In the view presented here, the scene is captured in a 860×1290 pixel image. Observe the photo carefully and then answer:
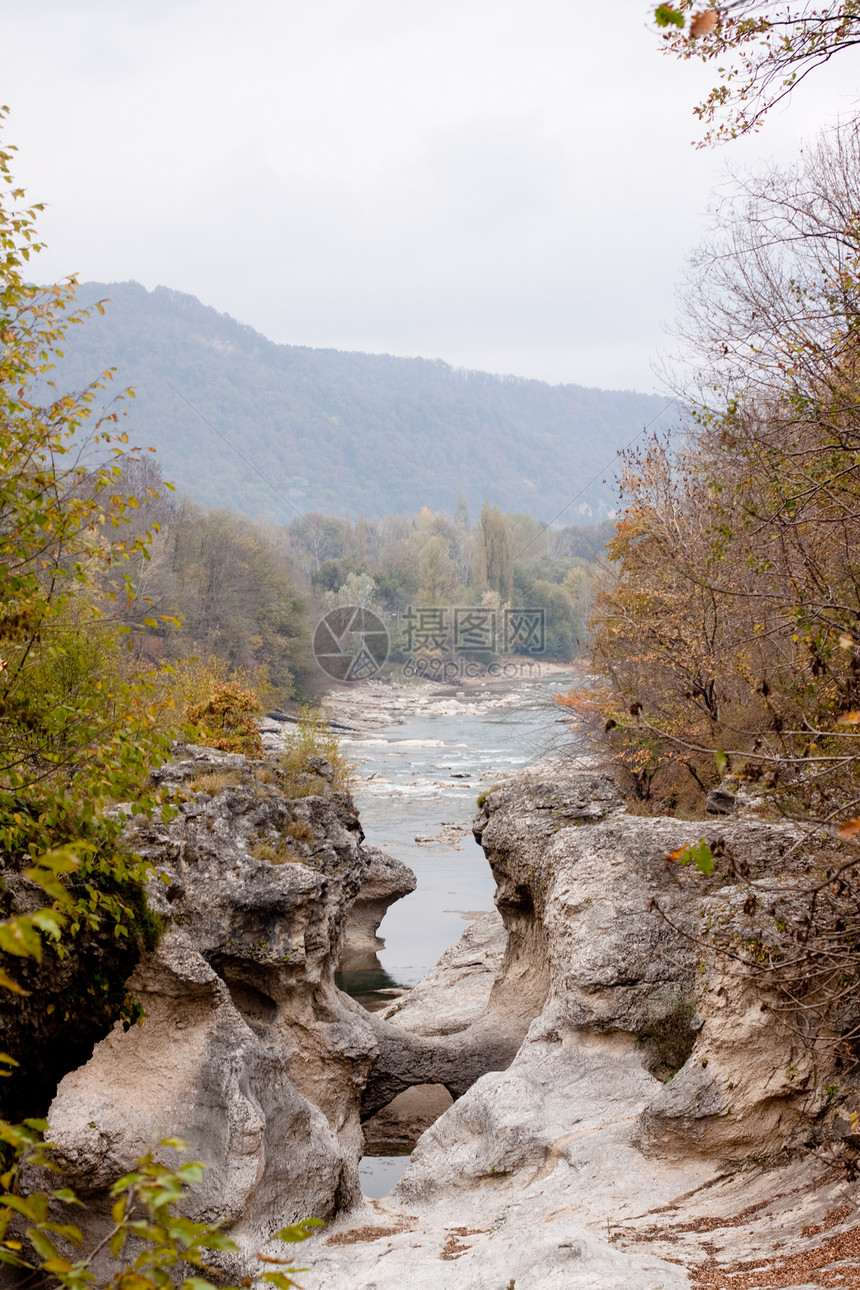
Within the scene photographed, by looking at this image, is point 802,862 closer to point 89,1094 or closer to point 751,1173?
point 751,1173

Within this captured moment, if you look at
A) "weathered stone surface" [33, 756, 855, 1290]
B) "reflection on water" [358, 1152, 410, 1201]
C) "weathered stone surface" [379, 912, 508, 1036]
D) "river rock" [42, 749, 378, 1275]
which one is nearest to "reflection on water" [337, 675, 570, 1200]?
"reflection on water" [358, 1152, 410, 1201]

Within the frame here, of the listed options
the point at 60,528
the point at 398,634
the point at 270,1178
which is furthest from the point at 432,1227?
the point at 398,634

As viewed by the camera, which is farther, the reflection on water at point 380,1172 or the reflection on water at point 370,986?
the reflection on water at point 370,986

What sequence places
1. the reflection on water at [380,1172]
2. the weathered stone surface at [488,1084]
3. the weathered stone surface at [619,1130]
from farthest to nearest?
the reflection on water at [380,1172]
the weathered stone surface at [488,1084]
the weathered stone surface at [619,1130]

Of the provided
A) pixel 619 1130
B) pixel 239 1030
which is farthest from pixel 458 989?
pixel 239 1030

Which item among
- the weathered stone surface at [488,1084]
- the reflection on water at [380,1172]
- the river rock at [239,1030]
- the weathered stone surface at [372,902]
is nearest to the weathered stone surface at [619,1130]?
the weathered stone surface at [488,1084]

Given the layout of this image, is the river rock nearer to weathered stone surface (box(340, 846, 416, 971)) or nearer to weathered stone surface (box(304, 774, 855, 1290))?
weathered stone surface (box(304, 774, 855, 1290))

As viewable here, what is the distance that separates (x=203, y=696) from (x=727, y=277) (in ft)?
44.1

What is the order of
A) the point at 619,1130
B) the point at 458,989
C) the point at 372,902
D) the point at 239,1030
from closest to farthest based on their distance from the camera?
the point at 619,1130
the point at 239,1030
the point at 458,989
the point at 372,902

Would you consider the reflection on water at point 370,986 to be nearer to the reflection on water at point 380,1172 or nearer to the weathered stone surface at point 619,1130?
the reflection on water at point 380,1172

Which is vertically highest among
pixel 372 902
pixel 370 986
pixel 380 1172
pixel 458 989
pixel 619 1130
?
pixel 619 1130

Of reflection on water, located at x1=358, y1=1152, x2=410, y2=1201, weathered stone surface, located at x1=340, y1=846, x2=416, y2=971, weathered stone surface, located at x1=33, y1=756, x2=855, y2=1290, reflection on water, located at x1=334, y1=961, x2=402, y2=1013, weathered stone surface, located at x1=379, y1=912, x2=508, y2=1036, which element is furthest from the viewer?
weathered stone surface, located at x1=340, y1=846, x2=416, y2=971

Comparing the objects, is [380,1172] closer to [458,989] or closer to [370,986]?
[458,989]

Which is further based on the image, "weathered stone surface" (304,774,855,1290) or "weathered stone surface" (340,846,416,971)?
"weathered stone surface" (340,846,416,971)
